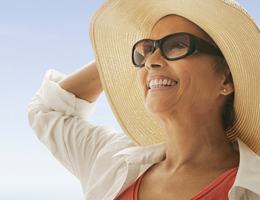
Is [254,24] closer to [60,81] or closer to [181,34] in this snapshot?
[181,34]

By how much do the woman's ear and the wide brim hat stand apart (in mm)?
30

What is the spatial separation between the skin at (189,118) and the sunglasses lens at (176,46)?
0.10 feet

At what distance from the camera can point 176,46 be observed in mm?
1367

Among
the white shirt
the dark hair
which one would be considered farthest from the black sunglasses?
the white shirt

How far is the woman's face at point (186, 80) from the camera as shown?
1.35 m

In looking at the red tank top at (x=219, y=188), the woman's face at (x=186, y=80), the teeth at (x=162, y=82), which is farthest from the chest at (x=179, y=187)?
the teeth at (x=162, y=82)

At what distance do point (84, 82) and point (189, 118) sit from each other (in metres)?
0.70

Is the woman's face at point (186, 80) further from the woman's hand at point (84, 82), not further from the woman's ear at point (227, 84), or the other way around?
the woman's hand at point (84, 82)

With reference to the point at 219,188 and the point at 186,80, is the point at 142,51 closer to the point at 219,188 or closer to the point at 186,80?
the point at 186,80

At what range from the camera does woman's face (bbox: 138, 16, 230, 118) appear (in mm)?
1351

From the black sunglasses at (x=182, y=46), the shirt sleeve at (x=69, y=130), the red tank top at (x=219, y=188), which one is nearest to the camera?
the red tank top at (x=219, y=188)

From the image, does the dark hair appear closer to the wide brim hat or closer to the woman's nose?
the wide brim hat

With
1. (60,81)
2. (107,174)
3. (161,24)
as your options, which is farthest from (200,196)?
(60,81)

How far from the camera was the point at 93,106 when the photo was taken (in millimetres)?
1953
